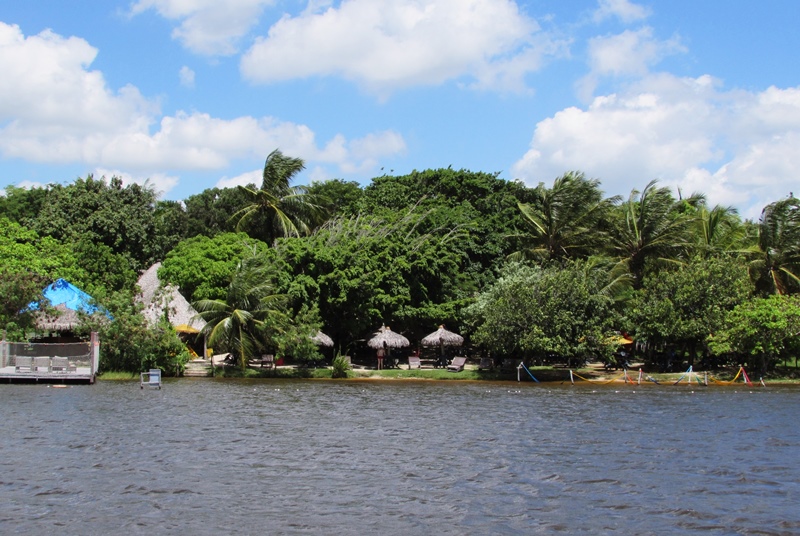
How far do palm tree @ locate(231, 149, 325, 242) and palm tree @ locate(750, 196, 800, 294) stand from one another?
27634mm

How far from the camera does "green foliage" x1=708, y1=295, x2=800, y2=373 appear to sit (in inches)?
1430

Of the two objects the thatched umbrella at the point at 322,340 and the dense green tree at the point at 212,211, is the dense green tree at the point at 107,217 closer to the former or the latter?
the dense green tree at the point at 212,211

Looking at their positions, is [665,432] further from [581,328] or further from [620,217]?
[620,217]

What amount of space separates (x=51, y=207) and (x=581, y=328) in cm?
3418

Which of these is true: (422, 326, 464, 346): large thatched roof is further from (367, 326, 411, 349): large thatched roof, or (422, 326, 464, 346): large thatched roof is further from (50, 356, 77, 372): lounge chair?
(50, 356, 77, 372): lounge chair

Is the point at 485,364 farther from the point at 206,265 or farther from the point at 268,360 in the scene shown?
the point at 206,265

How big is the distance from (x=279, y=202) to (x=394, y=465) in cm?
3749

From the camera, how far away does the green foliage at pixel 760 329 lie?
3631cm

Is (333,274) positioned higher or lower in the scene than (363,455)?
higher

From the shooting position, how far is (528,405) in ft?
94.9

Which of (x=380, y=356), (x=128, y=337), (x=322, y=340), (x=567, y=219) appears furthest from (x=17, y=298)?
(x=567, y=219)

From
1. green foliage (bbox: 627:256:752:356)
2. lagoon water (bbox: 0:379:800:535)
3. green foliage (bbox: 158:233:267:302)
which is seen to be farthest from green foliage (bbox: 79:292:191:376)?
green foliage (bbox: 627:256:752:356)

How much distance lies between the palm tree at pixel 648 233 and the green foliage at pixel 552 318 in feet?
23.0

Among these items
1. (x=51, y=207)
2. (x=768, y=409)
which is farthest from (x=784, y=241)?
(x=51, y=207)
